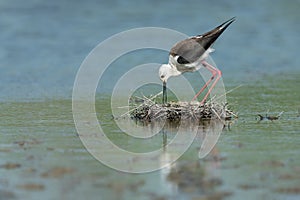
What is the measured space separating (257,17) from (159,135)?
42.8 feet

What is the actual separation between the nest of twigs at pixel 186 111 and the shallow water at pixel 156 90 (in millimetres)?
273

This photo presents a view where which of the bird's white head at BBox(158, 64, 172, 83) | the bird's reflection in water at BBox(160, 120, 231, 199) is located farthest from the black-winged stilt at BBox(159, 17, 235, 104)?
the bird's reflection in water at BBox(160, 120, 231, 199)

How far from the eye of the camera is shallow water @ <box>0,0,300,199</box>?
670 centimetres

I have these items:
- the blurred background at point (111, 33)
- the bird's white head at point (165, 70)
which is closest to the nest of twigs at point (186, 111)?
the bird's white head at point (165, 70)

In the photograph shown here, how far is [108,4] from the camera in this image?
2184 centimetres

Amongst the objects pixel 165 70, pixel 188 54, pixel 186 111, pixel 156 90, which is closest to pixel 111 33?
pixel 156 90

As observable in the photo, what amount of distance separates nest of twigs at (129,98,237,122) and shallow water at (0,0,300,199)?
27 cm

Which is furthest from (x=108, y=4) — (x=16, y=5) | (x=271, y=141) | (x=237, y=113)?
(x=271, y=141)

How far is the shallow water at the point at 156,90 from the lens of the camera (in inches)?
264

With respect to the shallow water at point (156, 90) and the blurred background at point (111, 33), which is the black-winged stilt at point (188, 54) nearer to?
the shallow water at point (156, 90)

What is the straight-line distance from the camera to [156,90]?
42.1ft

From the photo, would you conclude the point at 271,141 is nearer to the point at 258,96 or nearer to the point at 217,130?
the point at 217,130

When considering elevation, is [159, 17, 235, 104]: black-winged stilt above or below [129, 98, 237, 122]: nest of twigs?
above

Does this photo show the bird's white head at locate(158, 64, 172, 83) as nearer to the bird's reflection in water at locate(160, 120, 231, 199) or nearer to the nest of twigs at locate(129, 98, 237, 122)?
the nest of twigs at locate(129, 98, 237, 122)
